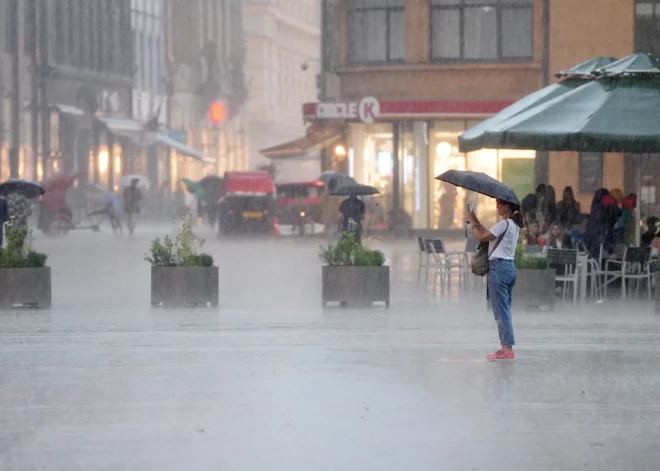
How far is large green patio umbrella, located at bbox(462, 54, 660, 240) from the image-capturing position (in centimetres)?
2109

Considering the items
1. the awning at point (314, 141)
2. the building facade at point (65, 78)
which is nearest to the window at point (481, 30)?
the awning at point (314, 141)

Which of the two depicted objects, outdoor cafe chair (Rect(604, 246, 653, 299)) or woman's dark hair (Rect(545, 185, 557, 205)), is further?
woman's dark hair (Rect(545, 185, 557, 205))

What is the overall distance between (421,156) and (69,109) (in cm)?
2594

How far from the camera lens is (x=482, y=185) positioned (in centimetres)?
1533

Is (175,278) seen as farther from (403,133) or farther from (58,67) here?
(58,67)

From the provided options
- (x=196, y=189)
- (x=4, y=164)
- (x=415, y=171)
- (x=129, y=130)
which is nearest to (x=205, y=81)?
(x=129, y=130)

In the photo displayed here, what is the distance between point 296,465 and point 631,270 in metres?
15.2

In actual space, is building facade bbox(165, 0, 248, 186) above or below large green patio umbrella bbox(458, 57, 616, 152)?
above

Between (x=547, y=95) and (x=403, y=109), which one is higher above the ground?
(x=403, y=109)

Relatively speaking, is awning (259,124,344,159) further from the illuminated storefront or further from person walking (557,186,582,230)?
person walking (557,186,582,230)

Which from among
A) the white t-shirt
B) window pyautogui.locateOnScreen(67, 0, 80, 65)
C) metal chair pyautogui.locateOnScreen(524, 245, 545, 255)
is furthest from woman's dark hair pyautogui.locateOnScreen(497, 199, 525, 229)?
window pyautogui.locateOnScreen(67, 0, 80, 65)

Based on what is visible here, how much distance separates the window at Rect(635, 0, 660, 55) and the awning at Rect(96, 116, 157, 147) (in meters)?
34.7

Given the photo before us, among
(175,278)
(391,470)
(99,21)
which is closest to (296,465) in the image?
(391,470)

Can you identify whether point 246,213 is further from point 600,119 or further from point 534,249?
point 600,119
